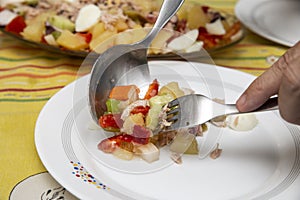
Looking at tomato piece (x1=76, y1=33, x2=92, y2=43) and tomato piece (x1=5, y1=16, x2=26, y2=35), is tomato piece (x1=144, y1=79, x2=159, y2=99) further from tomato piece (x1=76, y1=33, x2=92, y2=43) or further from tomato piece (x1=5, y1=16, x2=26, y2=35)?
tomato piece (x1=5, y1=16, x2=26, y2=35)

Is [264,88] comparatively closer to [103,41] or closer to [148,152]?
[148,152]

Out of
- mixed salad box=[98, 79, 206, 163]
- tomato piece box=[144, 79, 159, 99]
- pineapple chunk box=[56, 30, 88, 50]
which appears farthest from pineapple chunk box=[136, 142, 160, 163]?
pineapple chunk box=[56, 30, 88, 50]

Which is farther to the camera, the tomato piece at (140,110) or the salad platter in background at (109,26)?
the salad platter in background at (109,26)

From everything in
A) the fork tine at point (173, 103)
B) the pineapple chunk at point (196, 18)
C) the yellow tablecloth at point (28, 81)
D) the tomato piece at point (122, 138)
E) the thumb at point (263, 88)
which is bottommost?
the yellow tablecloth at point (28, 81)

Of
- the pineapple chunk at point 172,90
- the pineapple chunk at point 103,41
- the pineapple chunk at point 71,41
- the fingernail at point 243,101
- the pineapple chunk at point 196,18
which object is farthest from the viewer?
the pineapple chunk at point 196,18

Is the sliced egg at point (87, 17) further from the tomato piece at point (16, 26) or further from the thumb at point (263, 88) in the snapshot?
the thumb at point (263, 88)

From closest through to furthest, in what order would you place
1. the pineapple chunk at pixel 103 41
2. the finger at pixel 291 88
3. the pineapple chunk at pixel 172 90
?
the finger at pixel 291 88
the pineapple chunk at pixel 172 90
the pineapple chunk at pixel 103 41

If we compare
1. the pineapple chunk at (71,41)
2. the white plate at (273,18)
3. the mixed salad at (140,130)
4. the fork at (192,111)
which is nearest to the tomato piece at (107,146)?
the mixed salad at (140,130)
